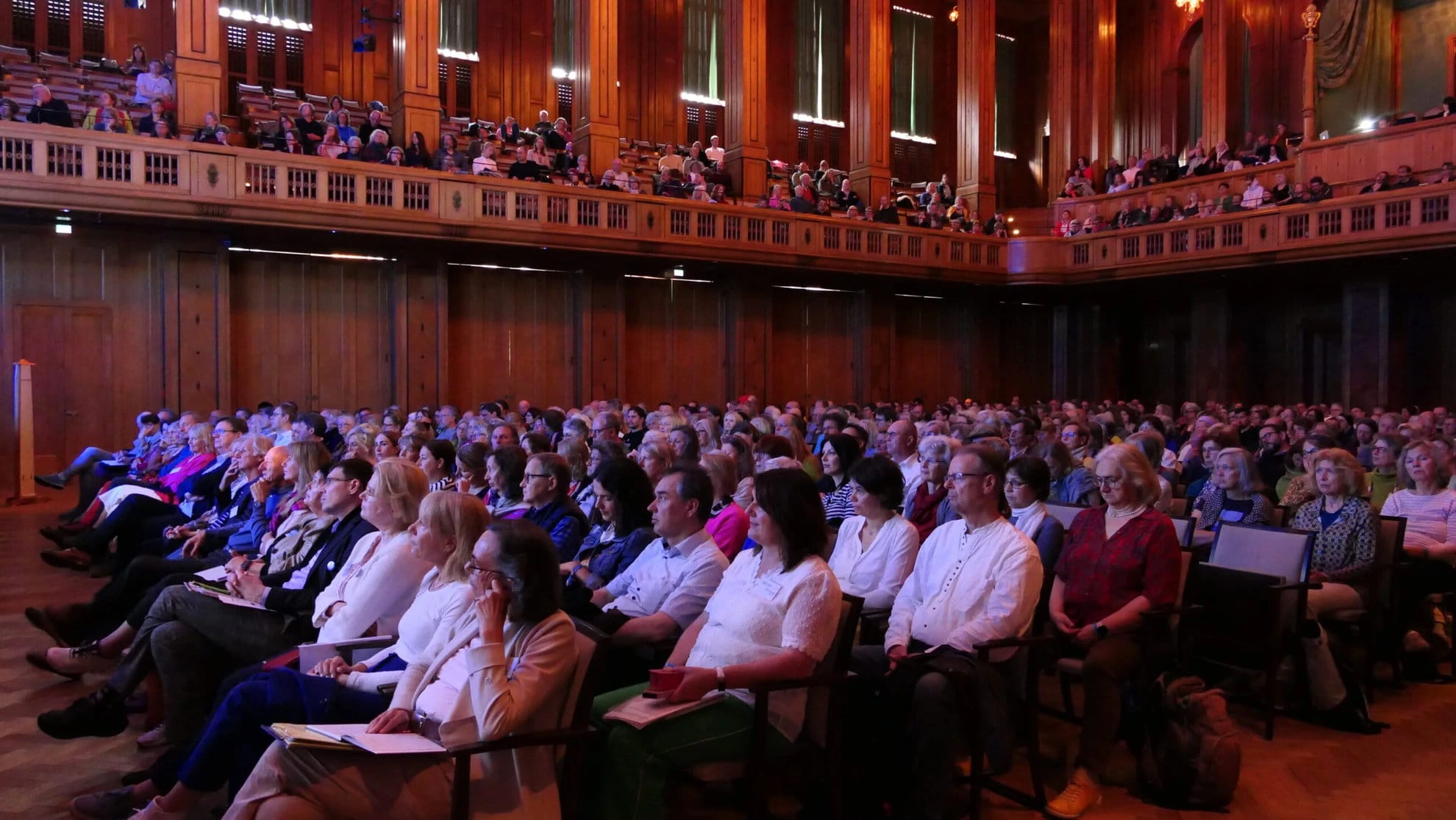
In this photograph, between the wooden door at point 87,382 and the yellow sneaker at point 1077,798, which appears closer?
the yellow sneaker at point 1077,798

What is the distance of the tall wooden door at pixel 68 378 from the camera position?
11.0m

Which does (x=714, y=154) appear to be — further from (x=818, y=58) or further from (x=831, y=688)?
(x=831, y=688)

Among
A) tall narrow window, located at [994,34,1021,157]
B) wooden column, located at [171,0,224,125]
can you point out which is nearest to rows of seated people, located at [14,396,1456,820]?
wooden column, located at [171,0,224,125]

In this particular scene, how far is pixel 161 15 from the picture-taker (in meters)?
15.3

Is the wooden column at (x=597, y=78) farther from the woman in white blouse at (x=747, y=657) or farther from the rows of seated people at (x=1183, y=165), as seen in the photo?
the woman in white blouse at (x=747, y=657)

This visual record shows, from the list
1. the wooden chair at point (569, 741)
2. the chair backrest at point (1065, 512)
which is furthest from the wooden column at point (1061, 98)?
the wooden chair at point (569, 741)

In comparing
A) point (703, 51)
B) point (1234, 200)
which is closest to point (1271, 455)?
point (1234, 200)

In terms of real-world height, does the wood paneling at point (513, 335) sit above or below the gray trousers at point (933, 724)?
above

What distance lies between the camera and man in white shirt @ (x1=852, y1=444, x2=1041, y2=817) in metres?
2.90

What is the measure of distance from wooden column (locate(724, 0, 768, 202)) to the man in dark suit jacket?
12620 mm

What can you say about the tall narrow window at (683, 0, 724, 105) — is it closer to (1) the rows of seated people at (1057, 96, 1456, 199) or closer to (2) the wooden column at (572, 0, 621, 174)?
(2) the wooden column at (572, 0, 621, 174)

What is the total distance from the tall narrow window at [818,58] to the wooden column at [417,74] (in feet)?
30.7

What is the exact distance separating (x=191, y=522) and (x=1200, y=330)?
15393 millimetres

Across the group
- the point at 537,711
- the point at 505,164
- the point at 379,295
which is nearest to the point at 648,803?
the point at 537,711
